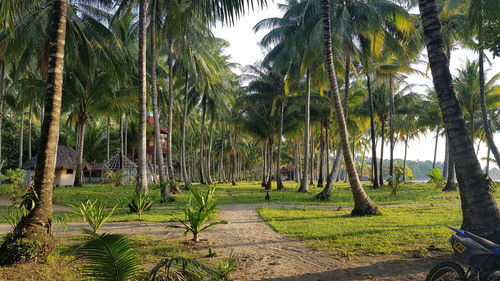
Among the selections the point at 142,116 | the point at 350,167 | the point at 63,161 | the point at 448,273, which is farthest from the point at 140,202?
the point at 63,161

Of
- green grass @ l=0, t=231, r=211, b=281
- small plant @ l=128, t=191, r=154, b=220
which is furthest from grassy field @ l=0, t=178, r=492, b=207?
green grass @ l=0, t=231, r=211, b=281

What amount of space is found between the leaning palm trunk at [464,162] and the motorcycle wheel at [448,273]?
6.52 feet

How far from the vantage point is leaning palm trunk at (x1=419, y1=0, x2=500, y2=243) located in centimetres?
521

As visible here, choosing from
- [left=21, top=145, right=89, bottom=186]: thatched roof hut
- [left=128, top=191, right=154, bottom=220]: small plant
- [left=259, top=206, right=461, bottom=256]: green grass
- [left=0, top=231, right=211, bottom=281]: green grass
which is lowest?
[left=0, top=231, right=211, bottom=281]: green grass

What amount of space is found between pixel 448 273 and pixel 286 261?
244cm

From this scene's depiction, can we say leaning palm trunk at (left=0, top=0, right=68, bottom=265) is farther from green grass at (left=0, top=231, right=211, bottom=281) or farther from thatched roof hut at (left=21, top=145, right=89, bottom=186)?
thatched roof hut at (left=21, top=145, right=89, bottom=186)

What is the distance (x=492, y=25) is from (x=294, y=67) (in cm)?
1495

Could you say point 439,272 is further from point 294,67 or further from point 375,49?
point 294,67

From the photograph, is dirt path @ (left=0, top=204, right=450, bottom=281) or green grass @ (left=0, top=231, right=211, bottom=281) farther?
dirt path @ (left=0, top=204, right=450, bottom=281)

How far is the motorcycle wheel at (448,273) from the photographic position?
11.0 feet

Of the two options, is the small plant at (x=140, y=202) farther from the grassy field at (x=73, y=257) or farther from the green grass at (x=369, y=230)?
the green grass at (x=369, y=230)

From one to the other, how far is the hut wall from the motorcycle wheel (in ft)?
92.3

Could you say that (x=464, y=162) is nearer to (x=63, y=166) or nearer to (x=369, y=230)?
(x=369, y=230)

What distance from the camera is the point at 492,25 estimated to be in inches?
Answer: 254
